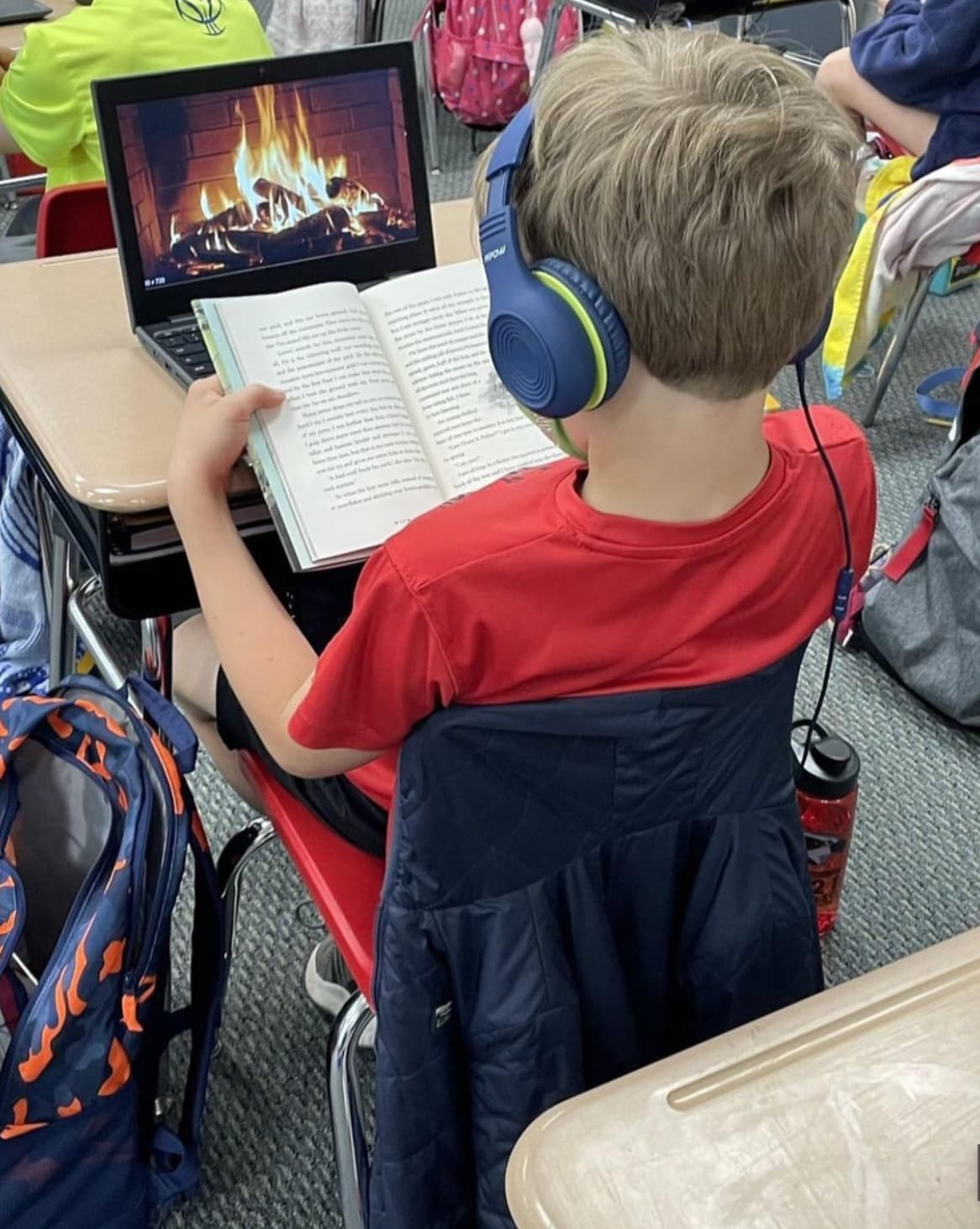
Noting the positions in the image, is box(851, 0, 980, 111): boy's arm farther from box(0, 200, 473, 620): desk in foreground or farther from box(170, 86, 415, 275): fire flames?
box(0, 200, 473, 620): desk in foreground

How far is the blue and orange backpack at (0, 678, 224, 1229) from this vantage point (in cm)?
102

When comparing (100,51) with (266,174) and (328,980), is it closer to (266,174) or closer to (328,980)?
(266,174)

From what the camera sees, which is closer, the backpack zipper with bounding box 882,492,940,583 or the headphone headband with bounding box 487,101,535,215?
the headphone headband with bounding box 487,101,535,215

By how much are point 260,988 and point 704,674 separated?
867 mm

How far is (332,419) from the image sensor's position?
0.99m

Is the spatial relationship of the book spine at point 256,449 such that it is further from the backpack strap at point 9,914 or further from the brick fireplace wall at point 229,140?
the backpack strap at point 9,914

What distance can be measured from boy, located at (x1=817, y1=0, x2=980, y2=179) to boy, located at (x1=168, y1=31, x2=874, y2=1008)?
4.94ft

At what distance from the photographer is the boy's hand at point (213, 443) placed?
94 cm

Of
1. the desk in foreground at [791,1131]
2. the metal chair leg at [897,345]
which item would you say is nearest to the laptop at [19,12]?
the metal chair leg at [897,345]

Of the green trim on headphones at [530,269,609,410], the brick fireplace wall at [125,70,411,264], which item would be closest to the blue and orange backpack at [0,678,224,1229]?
the brick fireplace wall at [125,70,411,264]

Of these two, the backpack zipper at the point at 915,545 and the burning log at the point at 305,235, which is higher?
the burning log at the point at 305,235

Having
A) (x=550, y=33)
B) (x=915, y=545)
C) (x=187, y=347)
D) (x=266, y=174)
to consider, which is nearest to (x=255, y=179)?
(x=266, y=174)

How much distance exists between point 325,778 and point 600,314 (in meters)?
0.45

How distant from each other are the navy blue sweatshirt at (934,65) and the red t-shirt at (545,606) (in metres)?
1.62
